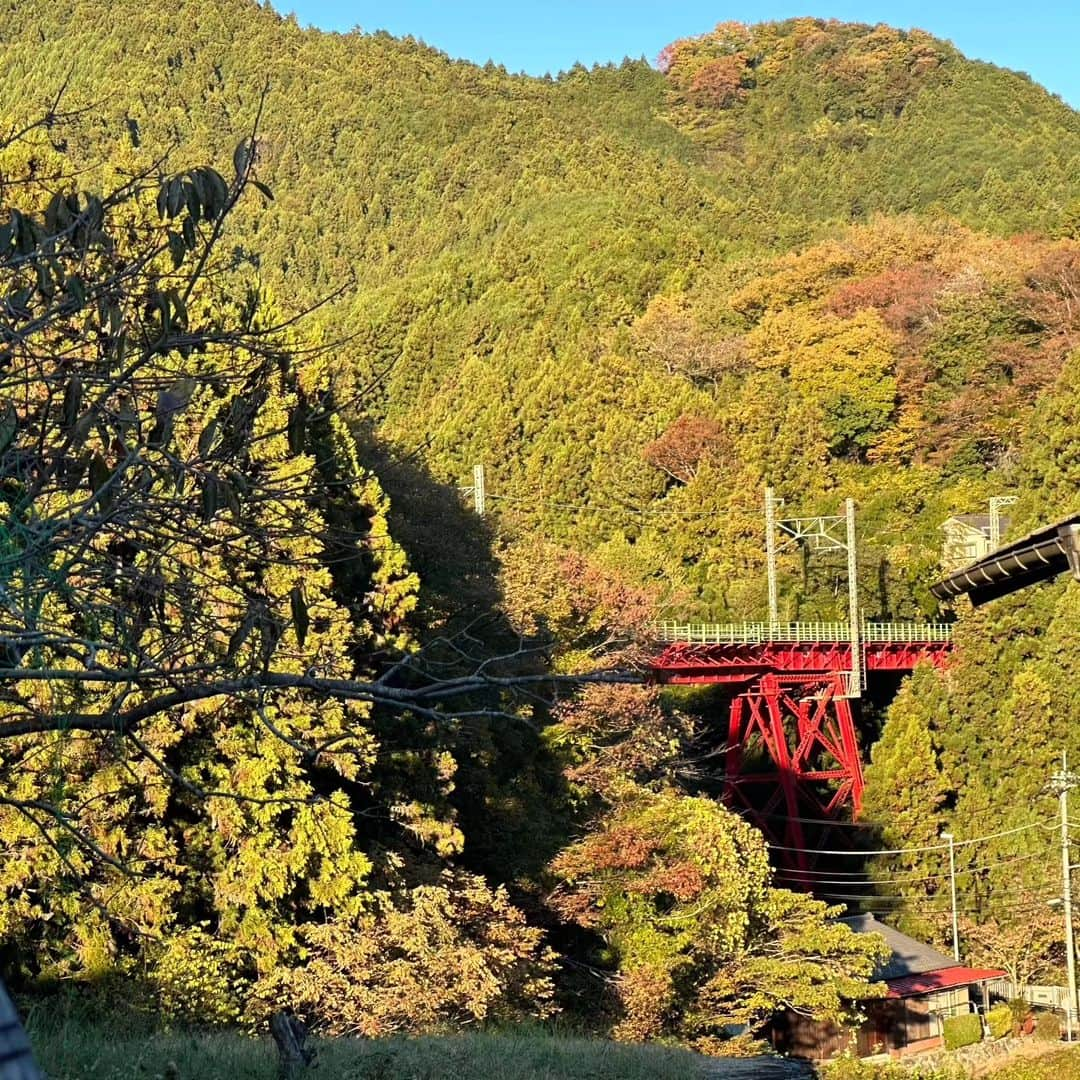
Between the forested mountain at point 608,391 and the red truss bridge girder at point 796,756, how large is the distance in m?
0.87

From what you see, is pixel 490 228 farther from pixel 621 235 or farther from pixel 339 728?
pixel 339 728

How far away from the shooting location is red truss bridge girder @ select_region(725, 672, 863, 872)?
28.9 metres

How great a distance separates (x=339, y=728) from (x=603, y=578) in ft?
28.0

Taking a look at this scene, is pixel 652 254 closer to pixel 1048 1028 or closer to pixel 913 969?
pixel 913 969

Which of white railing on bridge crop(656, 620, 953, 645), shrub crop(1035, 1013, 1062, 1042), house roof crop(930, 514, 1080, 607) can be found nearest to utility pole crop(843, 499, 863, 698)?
white railing on bridge crop(656, 620, 953, 645)

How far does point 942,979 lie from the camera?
80.8ft

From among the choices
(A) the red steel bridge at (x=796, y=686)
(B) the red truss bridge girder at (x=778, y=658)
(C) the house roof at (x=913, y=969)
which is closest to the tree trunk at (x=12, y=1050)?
(C) the house roof at (x=913, y=969)

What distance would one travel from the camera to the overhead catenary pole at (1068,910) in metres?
24.0

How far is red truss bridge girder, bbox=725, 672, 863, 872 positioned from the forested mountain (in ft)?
2.87

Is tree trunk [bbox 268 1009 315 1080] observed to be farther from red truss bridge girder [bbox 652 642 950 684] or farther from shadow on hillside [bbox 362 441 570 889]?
red truss bridge girder [bbox 652 642 950 684]

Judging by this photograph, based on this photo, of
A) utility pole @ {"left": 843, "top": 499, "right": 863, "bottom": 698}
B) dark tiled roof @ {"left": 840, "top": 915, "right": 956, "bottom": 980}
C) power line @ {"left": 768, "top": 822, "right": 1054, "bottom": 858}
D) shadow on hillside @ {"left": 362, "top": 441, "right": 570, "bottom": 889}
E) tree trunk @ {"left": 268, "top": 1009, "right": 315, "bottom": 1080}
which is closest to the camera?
tree trunk @ {"left": 268, "top": 1009, "right": 315, "bottom": 1080}

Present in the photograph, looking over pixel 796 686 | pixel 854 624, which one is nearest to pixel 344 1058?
pixel 854 624

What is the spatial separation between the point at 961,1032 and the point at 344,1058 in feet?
62.0

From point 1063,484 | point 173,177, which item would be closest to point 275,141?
point 1063,484
